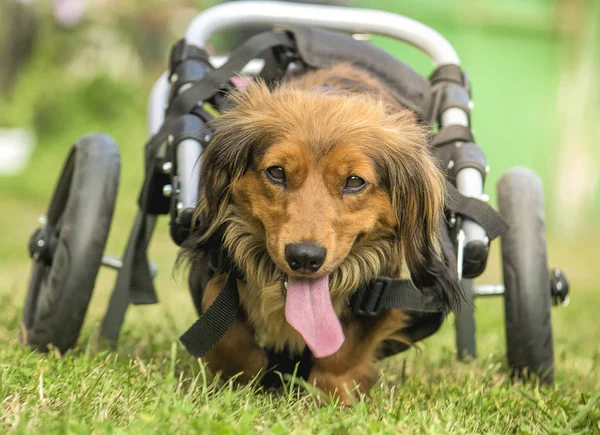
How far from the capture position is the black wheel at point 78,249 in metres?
2.89

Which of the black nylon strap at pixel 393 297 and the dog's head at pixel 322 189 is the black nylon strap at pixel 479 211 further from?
the black nylon strap at pixel 393 297

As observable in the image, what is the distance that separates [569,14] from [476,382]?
855 cm

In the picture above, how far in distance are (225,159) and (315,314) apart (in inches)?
20.7

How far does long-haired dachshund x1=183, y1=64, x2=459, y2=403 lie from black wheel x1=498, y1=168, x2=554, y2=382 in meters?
0.47

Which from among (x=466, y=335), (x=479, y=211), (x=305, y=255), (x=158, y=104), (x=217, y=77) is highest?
(x=217, y=77)

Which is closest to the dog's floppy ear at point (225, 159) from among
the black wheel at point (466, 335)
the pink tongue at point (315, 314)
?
the pink tongue at point (315, 314)

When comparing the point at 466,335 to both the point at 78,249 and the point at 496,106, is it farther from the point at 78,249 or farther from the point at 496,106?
the point at 496,106

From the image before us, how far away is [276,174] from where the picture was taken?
7.99 ft

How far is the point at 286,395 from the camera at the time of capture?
96.9 inches

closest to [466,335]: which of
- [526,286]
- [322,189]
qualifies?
[526,286]

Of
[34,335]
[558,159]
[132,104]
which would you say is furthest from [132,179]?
[34,335]

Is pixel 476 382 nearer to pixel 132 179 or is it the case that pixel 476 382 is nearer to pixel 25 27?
pixel 132 179

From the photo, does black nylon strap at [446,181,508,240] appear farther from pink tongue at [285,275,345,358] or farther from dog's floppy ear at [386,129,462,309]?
pink tongue at [285,275,345,358]

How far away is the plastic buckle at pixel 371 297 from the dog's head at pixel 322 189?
0.03 meters
